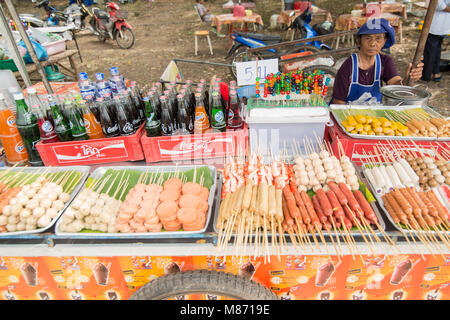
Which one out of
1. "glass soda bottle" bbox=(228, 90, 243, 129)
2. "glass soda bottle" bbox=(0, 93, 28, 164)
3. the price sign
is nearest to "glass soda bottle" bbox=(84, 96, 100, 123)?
"glass soda bottle" bbox=(0, 93, 28, 164)

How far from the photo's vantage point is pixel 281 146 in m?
2.76

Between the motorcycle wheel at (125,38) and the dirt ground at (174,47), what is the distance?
29 centimetres

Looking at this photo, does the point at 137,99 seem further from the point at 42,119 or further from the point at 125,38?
the point at 125,38

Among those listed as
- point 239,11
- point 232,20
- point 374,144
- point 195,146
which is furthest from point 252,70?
point 239,11

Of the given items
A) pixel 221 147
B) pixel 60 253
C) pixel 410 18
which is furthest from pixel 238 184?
pixel 410 18

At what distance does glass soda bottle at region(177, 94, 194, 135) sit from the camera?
103 inches

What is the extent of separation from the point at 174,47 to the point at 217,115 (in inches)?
422

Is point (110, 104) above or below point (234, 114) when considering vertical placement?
above

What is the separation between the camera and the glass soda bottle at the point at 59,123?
2.48m

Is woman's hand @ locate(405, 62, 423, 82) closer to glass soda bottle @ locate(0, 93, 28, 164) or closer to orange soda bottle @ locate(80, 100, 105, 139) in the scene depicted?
orange soda bottle @ locate(80, 100, 105, 139)

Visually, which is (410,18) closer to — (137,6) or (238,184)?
(238,184)

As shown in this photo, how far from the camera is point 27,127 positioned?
2535 millimetres

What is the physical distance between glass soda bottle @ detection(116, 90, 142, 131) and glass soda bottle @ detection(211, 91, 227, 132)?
2.51 ft

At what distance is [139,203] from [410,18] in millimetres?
15615
